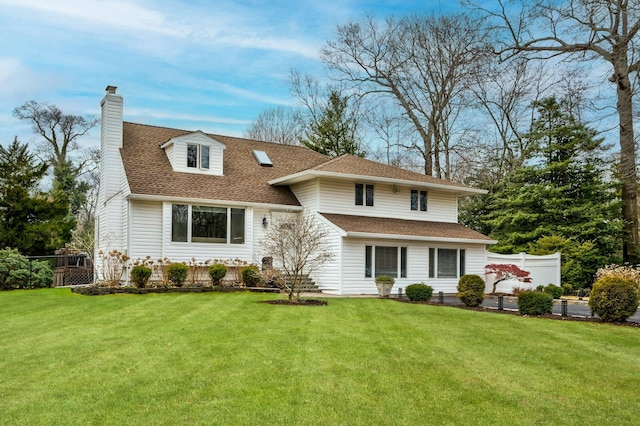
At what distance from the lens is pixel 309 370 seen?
7.65 meters

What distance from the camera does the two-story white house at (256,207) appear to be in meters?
20.2

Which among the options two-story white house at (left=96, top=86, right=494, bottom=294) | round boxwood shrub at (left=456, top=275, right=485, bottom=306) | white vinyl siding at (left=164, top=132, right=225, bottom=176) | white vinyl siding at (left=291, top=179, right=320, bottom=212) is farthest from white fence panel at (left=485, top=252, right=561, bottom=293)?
white vinyl siding at (left=164, top=132, right=225, bottom=176)

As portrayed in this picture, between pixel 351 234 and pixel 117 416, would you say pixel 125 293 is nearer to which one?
pixel 351 234

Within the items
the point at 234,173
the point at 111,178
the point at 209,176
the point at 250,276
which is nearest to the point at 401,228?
the point at 250,276

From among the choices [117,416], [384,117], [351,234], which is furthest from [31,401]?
[384,117]

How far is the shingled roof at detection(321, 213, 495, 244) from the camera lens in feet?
68.5

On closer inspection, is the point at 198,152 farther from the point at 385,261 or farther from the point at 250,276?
the point at 385,261

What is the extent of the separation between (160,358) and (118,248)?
43.7ft

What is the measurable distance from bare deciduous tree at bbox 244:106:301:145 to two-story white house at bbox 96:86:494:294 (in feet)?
58.9

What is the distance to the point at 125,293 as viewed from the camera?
57.4ft

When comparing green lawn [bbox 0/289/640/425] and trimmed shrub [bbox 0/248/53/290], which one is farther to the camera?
trimmed shrub [bbox 0/248/53/290]

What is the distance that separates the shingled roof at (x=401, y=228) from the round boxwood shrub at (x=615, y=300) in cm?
889

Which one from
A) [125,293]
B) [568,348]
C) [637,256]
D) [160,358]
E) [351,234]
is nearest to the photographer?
[160,358]

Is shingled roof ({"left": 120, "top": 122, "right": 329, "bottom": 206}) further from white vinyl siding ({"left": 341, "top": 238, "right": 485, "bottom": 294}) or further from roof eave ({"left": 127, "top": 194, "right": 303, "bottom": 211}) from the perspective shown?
white vinyl siding ({"left": 341, "top": 238, "right": 485, "bottom": 294})
